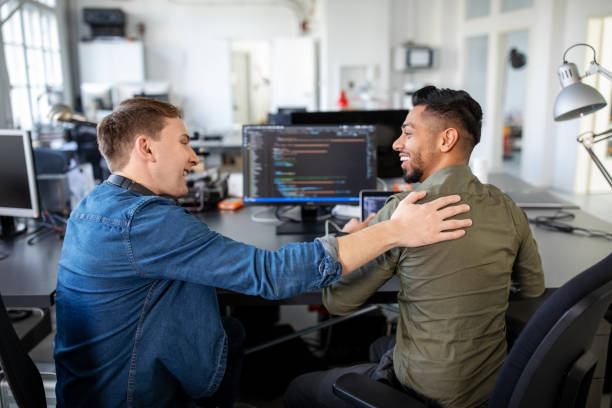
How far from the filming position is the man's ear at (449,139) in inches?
48.0

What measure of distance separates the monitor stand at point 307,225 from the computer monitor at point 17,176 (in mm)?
1008

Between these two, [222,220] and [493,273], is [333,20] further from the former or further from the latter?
[493,273]

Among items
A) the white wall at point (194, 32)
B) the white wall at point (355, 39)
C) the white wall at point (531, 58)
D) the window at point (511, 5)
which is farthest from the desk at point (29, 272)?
the window at point (511, 5)

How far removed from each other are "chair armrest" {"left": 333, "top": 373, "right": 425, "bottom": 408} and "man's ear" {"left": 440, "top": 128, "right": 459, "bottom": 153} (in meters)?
0.60

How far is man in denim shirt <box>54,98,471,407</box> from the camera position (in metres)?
1.05

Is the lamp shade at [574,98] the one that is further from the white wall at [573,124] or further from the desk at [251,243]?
the white wall at [573,124]

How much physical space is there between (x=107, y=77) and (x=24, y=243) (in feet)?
19.7

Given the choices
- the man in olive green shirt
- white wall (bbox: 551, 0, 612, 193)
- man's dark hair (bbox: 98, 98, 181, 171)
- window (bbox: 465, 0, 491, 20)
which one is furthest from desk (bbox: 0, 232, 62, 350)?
window (bbox: 465, 0, 491, 20)

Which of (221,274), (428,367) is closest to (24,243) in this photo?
(221,274)

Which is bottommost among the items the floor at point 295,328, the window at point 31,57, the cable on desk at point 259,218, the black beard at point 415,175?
the floor at point 295,328

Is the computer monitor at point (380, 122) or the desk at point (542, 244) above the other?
the computer monitor at point (380, 122)

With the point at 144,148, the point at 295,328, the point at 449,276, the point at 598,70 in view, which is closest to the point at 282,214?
the point at 295,328

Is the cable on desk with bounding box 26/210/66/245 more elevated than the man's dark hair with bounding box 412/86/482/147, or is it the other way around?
the man's dark hair with bounding box 412/86/482/147

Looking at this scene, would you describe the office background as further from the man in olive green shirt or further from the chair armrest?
the chair armrest
